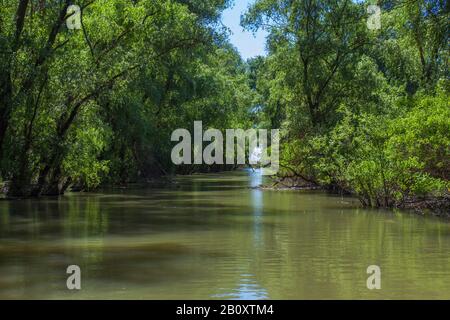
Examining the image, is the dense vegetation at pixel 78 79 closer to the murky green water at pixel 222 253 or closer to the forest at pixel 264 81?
the forest at pixel 264 81

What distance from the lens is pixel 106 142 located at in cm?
3769

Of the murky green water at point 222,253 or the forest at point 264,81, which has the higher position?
the forest at point 264,81

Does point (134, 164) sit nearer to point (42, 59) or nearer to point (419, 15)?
point (42, 59)

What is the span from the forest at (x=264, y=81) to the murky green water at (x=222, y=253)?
2.75 m

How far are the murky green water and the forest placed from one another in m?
2.75

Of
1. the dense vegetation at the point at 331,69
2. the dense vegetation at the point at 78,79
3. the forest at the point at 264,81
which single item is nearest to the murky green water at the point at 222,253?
the forest at the point at 264,81

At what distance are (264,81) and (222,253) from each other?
3684cm

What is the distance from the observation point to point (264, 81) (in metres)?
50.2

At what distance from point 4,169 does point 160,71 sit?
1736 cm

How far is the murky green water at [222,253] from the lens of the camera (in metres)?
10.5

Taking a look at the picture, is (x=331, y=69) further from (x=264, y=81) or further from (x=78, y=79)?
(x=78, y=79)

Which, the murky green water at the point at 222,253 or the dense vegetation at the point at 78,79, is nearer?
the murky green water at the point at 222,253

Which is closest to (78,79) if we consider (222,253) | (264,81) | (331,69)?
(331,69)

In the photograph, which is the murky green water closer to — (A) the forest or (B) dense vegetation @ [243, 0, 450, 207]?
(A) the forest
